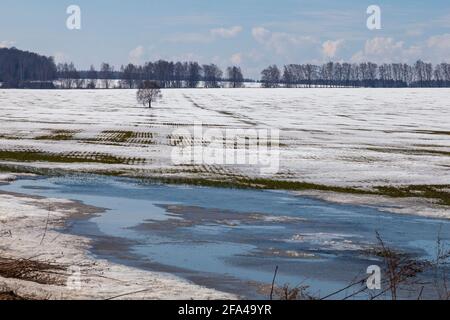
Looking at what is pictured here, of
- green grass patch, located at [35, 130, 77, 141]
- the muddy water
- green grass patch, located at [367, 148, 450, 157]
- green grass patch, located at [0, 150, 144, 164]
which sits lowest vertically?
the muddy water

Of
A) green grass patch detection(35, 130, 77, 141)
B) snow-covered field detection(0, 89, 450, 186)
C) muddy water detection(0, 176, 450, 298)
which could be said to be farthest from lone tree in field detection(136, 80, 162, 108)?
muddy water detection(0, 176, 450, 298)

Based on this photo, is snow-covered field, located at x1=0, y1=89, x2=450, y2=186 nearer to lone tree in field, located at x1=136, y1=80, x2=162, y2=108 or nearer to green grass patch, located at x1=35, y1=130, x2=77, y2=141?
green grass patch, located at x1=35, y1=130, x2=77, y2=141

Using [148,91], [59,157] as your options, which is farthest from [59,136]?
[148,91]

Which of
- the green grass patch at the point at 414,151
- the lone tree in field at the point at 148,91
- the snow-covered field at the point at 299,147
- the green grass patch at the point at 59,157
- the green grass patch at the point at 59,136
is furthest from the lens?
the lone tree in field at the point at 148,91

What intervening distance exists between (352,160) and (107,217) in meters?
22.8

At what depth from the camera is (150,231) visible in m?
19.5

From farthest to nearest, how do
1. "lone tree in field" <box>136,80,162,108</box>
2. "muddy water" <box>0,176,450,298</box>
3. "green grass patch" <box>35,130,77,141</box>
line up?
"lone tree in field" <box>136,80,162,108</box> → "green grass patch" <box>35,130,77,141</box> → "muddy water" <box>0,176,450,298</box>

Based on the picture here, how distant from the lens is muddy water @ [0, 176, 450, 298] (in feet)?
49.8

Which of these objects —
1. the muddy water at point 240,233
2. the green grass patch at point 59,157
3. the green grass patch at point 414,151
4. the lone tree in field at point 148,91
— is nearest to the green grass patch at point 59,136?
the green grass patch at point 59,157

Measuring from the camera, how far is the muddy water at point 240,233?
49.8 feet

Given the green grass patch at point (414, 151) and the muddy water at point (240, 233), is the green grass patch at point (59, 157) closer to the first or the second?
the muddy water at point (240, 233)

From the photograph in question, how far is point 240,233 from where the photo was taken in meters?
19.7

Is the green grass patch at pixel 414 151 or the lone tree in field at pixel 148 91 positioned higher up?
the lone tree in field at pixel 148 91

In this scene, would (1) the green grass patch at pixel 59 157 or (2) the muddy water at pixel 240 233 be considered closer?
(2) the muddy water at pixel 240 233
